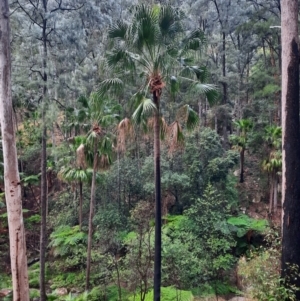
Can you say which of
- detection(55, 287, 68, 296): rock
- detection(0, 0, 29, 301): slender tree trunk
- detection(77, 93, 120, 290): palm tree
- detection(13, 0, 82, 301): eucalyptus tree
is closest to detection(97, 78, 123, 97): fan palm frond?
detection(13, 0, 82, 301): eucalyptus tree

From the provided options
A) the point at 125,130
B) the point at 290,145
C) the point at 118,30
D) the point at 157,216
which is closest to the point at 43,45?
the point at 118,30

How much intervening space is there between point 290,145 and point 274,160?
11890mm

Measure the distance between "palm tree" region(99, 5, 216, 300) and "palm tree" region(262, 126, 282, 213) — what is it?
9.89 meters

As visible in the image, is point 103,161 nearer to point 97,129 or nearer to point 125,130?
point 97,129

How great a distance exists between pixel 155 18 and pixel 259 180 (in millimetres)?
15181

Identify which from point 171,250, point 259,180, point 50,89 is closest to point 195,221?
point 171,250

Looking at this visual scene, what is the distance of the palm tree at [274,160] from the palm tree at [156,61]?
32.5ft

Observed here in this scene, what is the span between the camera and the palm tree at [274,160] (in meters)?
16.9

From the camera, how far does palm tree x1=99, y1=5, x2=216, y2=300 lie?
7.65 meters

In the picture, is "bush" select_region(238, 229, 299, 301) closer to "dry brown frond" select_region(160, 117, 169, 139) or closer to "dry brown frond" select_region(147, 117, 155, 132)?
"dry brown frond" select_region(160, 117, 169, 139)

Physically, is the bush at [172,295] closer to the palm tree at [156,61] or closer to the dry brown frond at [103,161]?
the palm tree at [156,61]

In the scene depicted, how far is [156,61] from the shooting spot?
25.3 feet

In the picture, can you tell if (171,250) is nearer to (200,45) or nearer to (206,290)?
(206,290)

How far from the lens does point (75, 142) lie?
13672 millimetres
